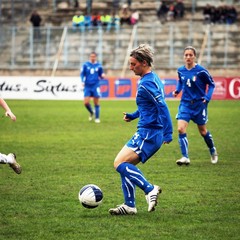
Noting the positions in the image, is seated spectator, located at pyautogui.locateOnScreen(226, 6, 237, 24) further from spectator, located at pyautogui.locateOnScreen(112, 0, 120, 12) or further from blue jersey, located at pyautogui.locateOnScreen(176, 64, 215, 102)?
blue jersey, located at pyautogui.locateOnScreen(176, 64, 215, 102)

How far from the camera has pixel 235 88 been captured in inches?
1575

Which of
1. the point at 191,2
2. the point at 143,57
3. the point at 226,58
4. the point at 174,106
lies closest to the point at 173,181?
the point at 143,57

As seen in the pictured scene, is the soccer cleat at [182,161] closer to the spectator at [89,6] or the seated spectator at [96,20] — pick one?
the seated spectator at [96,20]

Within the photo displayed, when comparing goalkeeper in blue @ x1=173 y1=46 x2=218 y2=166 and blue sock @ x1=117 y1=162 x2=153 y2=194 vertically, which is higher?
blue sock @ x1=117 y1=162 x2=153 y2=194

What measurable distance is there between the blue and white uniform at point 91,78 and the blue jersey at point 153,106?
742 inches

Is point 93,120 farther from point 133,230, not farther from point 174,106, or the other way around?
point 133,230

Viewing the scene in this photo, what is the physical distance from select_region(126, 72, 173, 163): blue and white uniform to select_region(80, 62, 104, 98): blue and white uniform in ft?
61.8

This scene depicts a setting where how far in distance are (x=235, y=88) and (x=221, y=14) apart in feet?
31.1

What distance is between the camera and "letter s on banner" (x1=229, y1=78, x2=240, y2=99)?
39688mm

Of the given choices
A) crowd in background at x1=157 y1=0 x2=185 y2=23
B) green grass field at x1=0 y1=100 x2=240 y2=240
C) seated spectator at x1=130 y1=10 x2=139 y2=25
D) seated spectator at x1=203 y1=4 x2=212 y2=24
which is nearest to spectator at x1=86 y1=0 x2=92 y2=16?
seated spectator at x1=130 y1=10 x2=139 y2=25

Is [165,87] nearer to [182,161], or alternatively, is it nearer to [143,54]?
[182,161]

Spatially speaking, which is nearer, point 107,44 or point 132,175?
point 132,175

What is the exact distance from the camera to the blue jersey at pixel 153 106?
9953 millimetres

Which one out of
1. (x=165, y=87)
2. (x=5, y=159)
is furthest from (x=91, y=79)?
(x=5, y=159)
